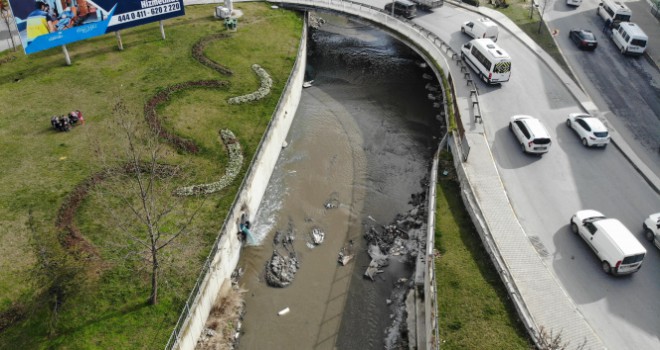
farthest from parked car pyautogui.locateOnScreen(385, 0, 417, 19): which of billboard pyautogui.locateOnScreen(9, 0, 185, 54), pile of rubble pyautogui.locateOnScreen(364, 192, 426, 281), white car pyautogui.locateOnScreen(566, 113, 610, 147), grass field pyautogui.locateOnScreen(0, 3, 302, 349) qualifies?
pile of rubble pyautogui.locateOnScreen(364, 192, 426, 281)

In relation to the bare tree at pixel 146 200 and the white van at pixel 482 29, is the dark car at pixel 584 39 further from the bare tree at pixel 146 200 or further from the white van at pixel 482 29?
the bare tree at pixel 146 200

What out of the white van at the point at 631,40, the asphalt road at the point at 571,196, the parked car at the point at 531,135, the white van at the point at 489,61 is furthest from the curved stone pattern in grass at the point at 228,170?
the white van at the point at 631,40

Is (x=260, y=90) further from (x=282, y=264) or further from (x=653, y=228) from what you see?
(x=653, y=228)

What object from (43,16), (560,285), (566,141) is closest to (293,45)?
(43,16)

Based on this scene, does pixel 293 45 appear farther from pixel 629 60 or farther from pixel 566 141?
A: pixel 629 60

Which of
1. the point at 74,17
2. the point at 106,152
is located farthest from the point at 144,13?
the point at 106,152

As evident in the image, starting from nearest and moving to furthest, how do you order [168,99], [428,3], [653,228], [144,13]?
[653,228] → [168,99] → [144,13] → [428,3]

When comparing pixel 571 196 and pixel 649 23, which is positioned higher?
pixel 649 23
